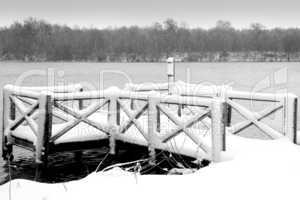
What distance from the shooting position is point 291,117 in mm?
8938

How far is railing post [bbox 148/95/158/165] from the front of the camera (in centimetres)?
939

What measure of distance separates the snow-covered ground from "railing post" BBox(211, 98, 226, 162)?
0.56m

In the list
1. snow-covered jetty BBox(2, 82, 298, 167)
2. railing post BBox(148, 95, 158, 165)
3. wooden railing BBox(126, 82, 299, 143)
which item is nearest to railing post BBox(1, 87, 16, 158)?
snow-covered jetty BBox(2, 82, 298, 167)

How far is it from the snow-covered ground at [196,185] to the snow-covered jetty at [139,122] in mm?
1124

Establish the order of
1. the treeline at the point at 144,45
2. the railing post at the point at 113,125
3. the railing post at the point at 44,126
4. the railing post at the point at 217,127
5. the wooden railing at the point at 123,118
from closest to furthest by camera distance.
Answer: the railing post at the point at 217,127 → the wooden railing at the point at 123,118 → the railing post at the point at 44,126 → the railing post at the point at 113,125 → the treeline at the point at 144,45

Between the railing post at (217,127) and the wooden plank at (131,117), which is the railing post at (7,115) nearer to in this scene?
the wooden plank at (131,117)

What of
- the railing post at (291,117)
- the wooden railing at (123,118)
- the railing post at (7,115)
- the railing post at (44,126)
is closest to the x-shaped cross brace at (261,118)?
the railing post at (291,117)

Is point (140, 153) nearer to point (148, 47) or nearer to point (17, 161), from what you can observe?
point (17, 161)

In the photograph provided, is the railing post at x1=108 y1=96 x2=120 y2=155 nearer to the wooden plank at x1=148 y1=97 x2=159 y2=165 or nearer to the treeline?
the wooden plank at x1=148 y1=97 x2=159 y2=165

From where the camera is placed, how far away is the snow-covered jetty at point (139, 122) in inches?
338

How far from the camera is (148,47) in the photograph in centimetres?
9775

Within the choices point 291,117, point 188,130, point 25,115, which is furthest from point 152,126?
point 25,115

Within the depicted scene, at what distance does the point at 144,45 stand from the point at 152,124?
88643 mm

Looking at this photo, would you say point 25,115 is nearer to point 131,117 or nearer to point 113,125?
point 113,125
